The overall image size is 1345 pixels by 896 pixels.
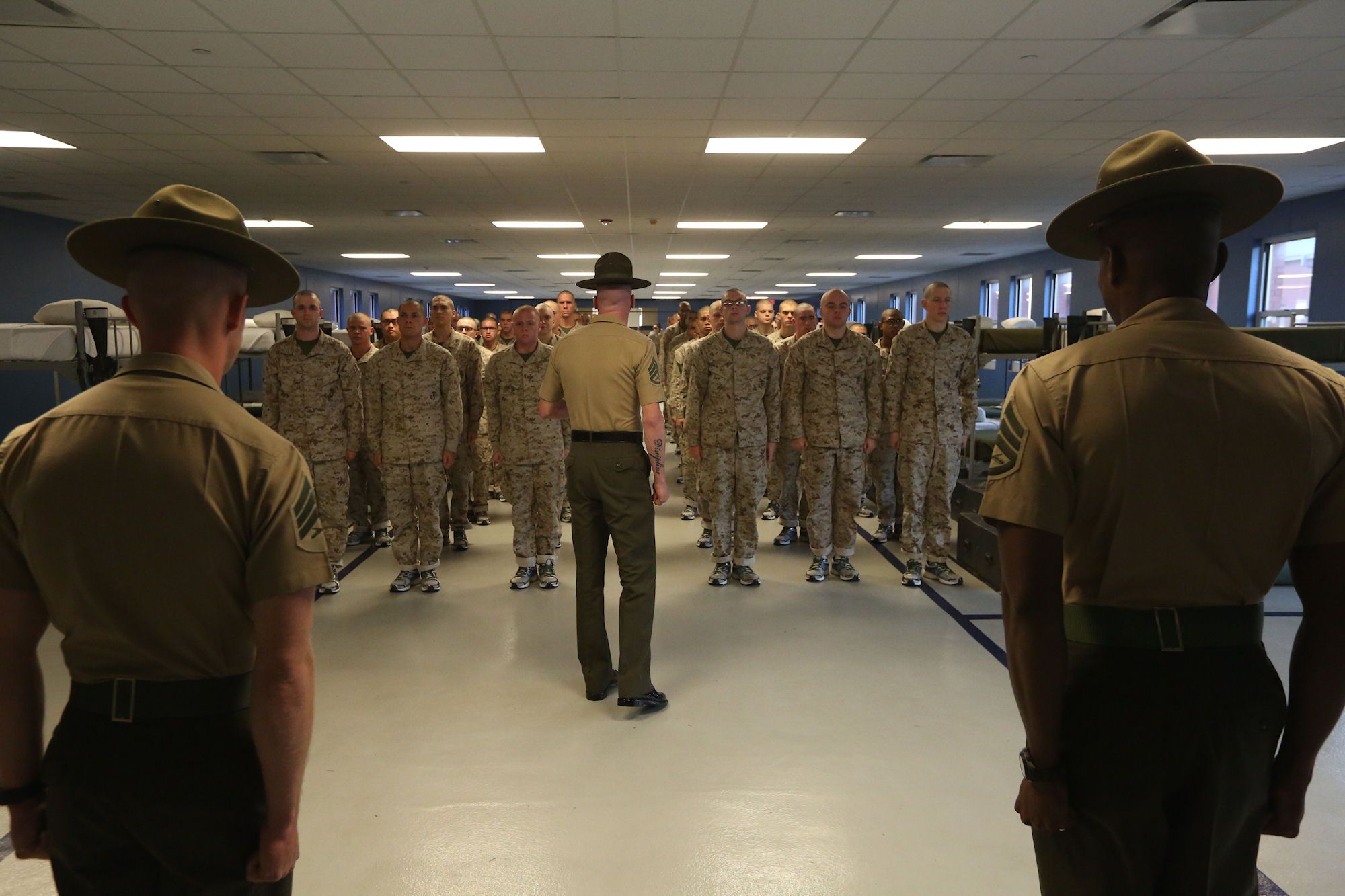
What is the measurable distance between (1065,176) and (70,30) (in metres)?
9.05

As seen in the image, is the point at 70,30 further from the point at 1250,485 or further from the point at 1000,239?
the point at 1000,239

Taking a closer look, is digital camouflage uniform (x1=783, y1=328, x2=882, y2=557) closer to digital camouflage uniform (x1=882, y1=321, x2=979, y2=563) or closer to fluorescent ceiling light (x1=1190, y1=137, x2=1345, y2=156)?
digital camouflage uniform (x1=882, y1=321, x2=979, y2=563)

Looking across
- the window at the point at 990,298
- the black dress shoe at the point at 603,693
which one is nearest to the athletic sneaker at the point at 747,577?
the black dress shoe at the point at 603,693

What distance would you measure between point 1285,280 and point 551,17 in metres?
10.8

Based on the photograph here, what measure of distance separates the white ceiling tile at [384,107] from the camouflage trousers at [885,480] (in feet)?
14.6

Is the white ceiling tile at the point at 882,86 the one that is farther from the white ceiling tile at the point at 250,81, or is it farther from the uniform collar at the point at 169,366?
the uniform collar at the point at 169,366

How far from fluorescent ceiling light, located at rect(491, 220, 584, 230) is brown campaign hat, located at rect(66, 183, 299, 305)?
36.4 feet

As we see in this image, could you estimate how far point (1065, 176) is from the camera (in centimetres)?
890

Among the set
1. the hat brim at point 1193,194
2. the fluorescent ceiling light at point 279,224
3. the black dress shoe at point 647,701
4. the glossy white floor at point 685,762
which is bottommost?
the glossy white floor at point 685,762

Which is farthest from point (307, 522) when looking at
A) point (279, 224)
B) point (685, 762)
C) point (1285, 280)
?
point (1285, 280)

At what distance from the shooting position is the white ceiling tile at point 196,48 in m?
4.62

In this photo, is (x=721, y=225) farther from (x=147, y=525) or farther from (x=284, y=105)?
(x=147, y=525)

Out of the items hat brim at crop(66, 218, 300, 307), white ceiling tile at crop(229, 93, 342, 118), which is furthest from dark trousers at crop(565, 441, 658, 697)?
white ceiling tile at crop(229, 93, 342, 118)

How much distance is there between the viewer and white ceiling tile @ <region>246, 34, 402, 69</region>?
4672 mm
